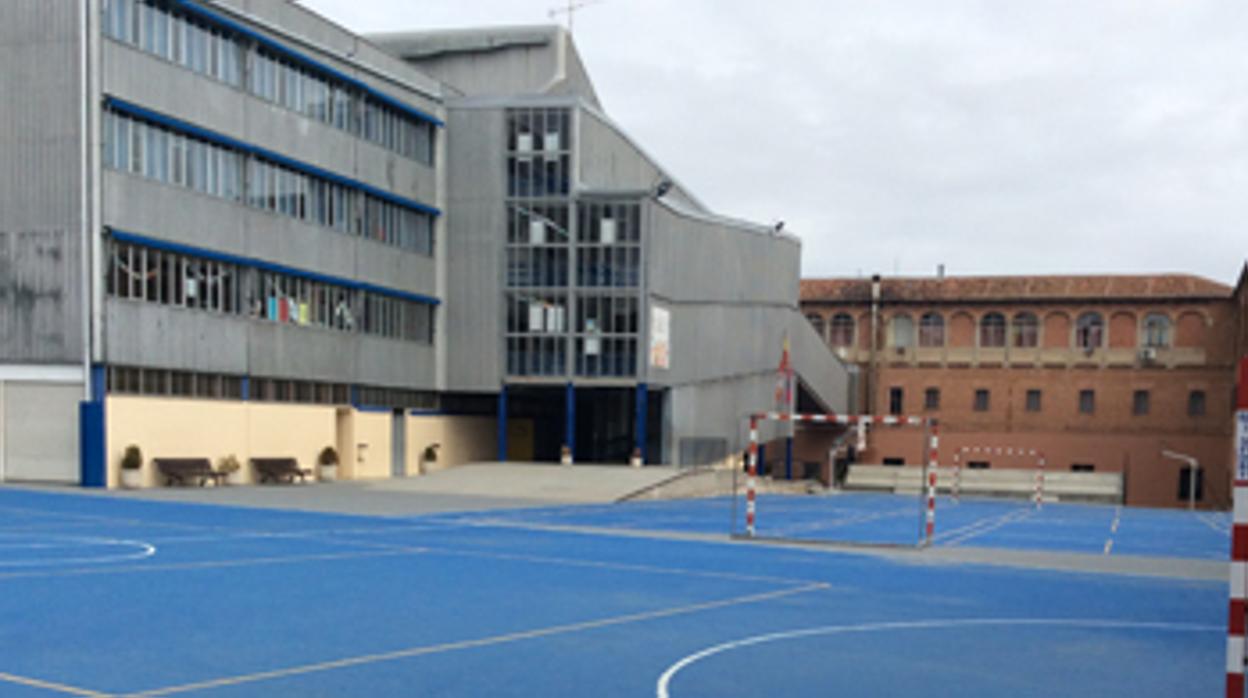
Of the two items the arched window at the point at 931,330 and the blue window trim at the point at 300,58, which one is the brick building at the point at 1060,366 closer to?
the arched window at the point at 931,330

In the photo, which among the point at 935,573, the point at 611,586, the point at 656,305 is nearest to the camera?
the point at 611,586

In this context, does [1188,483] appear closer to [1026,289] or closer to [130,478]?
[1026,289]

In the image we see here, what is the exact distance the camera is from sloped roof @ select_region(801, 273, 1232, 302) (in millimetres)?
69438

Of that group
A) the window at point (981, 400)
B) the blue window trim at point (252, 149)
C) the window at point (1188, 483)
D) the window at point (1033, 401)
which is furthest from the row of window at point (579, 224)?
the window at point (1188, 483)

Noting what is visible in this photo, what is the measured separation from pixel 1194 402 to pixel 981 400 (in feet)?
38.0

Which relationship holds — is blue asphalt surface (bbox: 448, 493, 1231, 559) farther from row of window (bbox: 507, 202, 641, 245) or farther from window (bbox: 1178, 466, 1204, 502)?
window (bbox: 1178, 466, 1204, 502)

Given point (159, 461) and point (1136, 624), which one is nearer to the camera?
point (1136, 624)

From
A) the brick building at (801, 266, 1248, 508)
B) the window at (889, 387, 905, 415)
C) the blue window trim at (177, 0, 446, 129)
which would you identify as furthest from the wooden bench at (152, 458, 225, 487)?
the window at (889, 387, 905, 415)

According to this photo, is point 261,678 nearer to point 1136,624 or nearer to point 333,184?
point 1136,624

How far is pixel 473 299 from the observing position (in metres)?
51.5

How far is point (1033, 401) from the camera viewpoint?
70938mm

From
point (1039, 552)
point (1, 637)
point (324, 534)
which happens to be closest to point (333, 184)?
point (324, 534)

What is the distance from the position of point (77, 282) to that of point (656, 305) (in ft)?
77.3

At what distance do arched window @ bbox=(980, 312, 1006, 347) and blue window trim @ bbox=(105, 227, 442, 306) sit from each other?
118 ft
